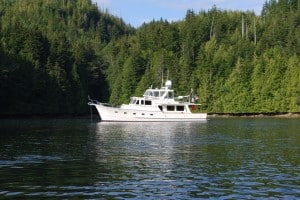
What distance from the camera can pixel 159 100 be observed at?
83.1 m

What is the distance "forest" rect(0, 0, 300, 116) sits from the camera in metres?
107

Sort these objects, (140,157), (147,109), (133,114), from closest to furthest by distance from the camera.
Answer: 1. (140,157)
2. (133,114)
3. (147,109)

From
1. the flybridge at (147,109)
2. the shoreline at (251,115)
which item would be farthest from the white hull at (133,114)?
the shoreline at (251,115)

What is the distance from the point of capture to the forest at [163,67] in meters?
107

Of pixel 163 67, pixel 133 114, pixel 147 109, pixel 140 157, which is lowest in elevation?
pixel 140 157

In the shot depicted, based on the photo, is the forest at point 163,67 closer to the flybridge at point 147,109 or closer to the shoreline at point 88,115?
the shoreline at point 88,115

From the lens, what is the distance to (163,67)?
13925 cm

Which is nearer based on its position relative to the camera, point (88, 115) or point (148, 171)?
point (148, 171)

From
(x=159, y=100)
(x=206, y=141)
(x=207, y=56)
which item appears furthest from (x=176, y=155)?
(x=207, y=56)

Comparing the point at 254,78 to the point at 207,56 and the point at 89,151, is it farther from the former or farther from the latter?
the point at 89,151

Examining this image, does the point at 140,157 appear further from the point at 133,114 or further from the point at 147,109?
the point at 147,109

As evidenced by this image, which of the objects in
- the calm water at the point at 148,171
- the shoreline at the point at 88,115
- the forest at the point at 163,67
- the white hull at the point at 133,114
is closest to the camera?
the calm water at the point at 148,171

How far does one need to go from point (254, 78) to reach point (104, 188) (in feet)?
377

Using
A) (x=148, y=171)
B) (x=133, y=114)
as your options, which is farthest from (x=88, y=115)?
(x=148, y=171)
